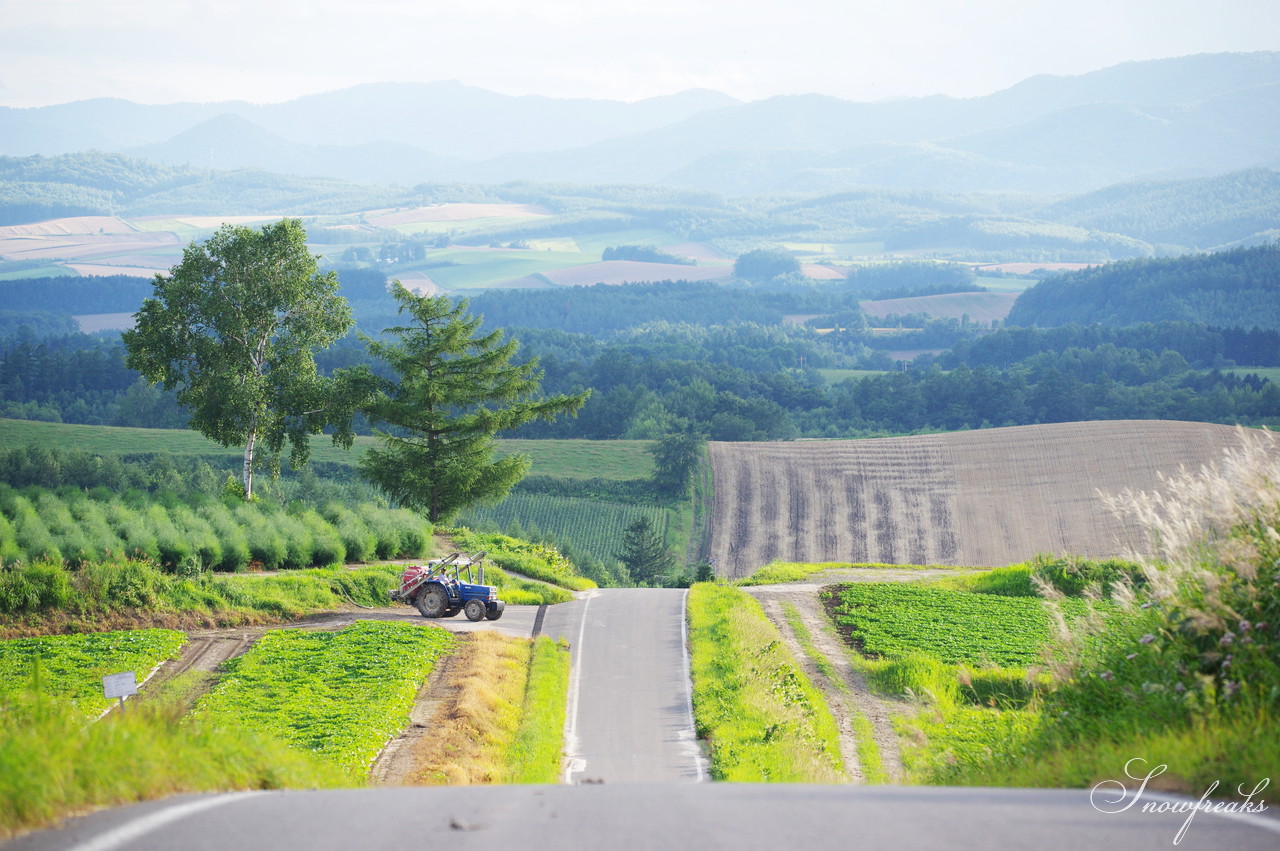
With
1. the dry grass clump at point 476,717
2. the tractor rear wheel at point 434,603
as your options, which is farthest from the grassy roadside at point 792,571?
the dry grass clump at point 476,717

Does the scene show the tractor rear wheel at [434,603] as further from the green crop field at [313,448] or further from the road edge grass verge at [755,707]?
the green crop field at [313,448]

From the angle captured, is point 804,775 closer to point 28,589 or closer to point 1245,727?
point 1245,727

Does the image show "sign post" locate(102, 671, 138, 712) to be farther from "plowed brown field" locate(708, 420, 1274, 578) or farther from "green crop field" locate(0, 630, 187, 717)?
"plowed brown field" locate(708, 420, 1274, 578)

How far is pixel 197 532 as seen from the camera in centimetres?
2834

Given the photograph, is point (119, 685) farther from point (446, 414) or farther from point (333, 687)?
point (446, 414)

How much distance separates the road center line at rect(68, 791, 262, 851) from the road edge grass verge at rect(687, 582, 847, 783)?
710 centimetres

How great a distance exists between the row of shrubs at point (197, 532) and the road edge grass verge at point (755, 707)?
11.6 m

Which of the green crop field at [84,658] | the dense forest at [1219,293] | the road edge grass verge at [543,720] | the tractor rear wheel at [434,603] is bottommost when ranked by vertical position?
the dense forest at [1219,293]

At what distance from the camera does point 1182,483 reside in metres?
10.1

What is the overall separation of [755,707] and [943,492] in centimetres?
5883

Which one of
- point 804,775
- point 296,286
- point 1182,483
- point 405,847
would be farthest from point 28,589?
point 1182,483

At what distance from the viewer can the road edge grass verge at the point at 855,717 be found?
1491cm

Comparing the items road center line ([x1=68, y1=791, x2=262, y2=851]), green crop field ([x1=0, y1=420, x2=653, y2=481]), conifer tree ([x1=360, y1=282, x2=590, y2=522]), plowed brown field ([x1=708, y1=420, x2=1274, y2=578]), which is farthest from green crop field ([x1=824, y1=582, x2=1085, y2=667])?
green crop field ([x1=0, y1=420, x2=653, y2=481])

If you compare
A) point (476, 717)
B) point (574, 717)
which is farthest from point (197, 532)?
point (476, 717)
